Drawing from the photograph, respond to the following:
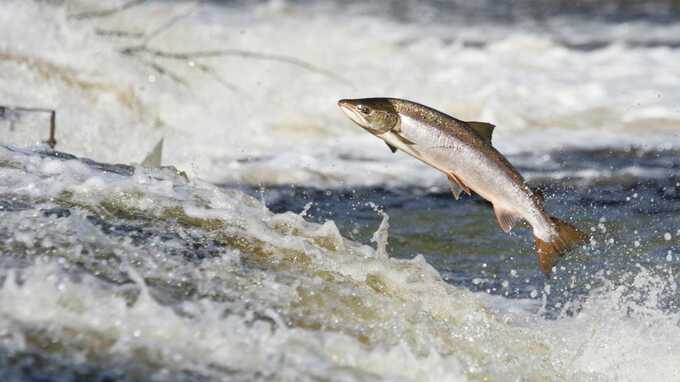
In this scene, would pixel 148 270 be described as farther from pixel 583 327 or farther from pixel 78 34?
pixel 78 34

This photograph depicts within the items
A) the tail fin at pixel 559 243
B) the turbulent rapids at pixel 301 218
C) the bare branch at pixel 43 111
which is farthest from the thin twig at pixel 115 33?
the tail fin at pixel 559 243

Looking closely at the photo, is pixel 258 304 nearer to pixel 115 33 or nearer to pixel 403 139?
pixel 403 139

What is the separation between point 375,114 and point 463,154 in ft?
0.85

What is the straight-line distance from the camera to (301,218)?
4.42 meters

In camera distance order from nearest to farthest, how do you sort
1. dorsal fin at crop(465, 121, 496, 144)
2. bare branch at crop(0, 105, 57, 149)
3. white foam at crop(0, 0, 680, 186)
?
dorsal fin at crop(465, 121, 496, 144), bare branch at crop(0, 105, 57, 149), white foam at crop(0, 0, 680, 186)

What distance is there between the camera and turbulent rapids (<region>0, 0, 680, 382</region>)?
10.6 ft

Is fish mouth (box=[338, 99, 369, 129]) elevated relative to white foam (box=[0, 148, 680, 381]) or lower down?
elevated

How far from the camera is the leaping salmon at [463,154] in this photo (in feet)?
11.3

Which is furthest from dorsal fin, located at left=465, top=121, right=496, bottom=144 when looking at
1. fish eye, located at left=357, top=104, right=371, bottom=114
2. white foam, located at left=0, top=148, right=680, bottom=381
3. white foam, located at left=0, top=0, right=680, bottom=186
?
white foam, located at left=0, top=0, right=680, bottom=186

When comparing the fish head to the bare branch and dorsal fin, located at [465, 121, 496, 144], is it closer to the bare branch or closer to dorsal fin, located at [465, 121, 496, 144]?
dorsal fin, located at [465, 121, 496, 144]

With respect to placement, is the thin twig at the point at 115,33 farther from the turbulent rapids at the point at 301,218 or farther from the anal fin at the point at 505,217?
the anal fin at the point at 505,217

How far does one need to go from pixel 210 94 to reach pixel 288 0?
9035mm

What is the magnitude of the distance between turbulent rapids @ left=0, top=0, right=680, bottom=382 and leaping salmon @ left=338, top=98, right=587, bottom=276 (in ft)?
1.16

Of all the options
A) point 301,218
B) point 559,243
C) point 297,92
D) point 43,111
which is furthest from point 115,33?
point 559,243
